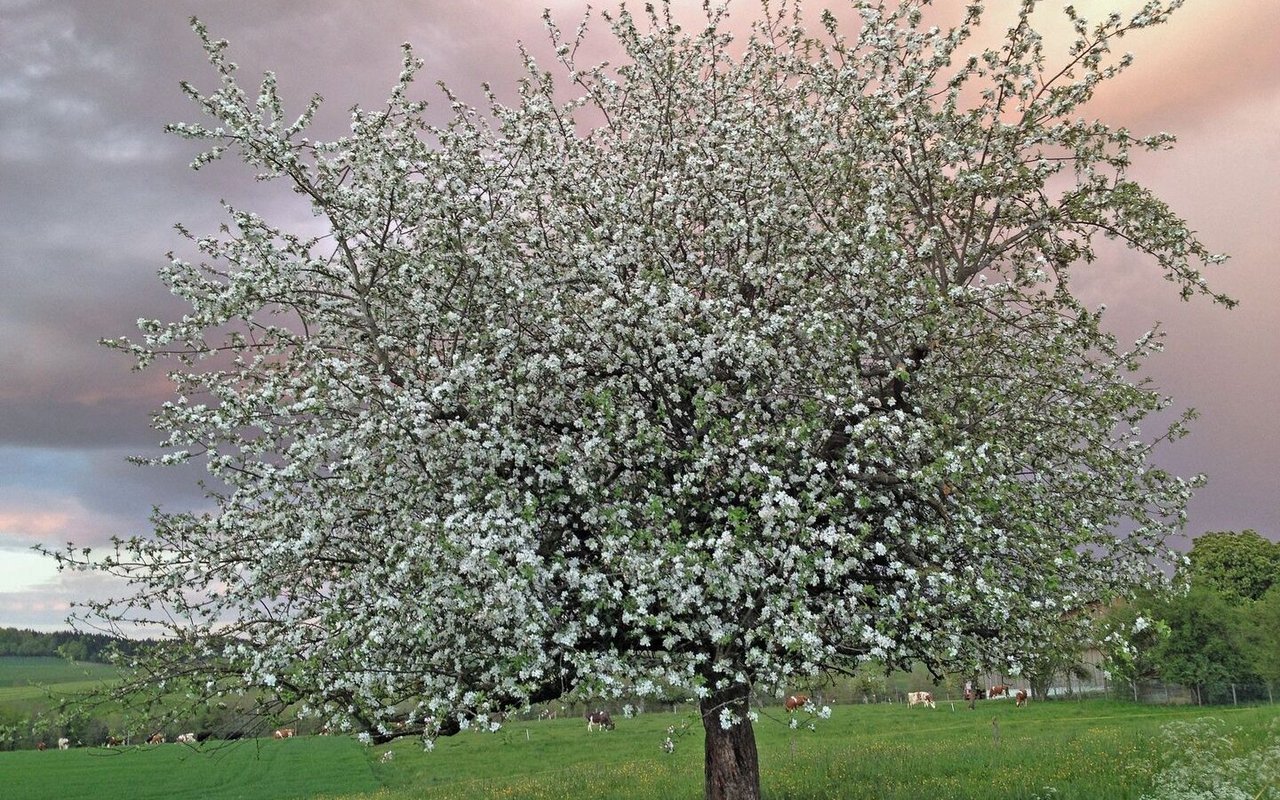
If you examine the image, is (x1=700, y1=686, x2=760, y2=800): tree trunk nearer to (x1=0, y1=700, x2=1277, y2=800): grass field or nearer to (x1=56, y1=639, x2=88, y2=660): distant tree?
(x1=0, y1=700, x2=1277, y2=800): grass field

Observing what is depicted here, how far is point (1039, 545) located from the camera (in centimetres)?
1298

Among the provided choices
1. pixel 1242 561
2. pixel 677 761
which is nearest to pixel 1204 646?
pixel 1242 561

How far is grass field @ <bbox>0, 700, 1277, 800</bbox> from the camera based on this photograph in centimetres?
2141

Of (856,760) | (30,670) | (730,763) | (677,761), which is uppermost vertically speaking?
(730,763)

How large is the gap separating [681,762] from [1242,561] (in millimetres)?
70285

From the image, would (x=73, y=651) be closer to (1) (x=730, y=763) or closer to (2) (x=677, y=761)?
(1) (x=730, y=763)

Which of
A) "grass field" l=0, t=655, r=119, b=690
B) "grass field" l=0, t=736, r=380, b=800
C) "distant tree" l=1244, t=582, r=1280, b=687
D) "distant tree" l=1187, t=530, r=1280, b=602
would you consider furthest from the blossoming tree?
"grass field" l=0, t=655, r=119, b=690

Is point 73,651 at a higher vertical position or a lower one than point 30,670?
higher

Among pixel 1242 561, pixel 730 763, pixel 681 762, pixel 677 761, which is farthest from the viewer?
pixel 1242 561

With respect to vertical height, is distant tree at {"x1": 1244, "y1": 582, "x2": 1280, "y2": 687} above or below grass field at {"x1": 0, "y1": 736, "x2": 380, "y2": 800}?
above

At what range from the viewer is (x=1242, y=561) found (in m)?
79.3

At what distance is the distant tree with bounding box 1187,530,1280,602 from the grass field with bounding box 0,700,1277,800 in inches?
892

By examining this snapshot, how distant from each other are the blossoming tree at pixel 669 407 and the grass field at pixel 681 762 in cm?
241

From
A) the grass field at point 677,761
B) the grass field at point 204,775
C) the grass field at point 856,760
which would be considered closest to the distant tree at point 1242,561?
the grass field at point 677,761
